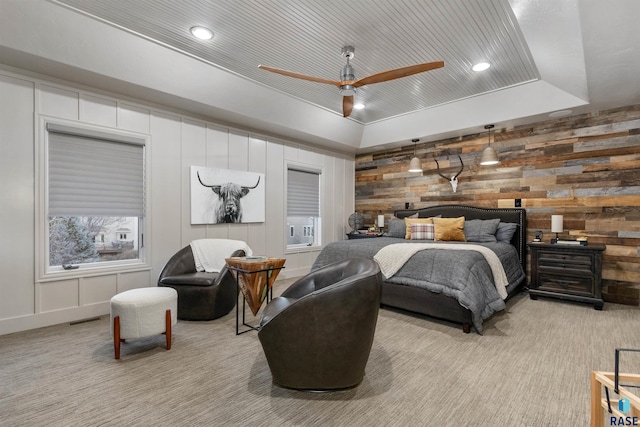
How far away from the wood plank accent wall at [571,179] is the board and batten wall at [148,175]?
8.96 ft

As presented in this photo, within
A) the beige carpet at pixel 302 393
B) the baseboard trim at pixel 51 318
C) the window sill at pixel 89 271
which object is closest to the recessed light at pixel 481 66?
the beige carpet at pixel 302 393

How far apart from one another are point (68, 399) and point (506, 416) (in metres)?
2.71

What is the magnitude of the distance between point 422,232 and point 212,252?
324 centimetres

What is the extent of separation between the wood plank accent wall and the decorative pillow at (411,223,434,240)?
40.7 inches

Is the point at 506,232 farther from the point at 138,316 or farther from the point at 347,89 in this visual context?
the point at 138,316

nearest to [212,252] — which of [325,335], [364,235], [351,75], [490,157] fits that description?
[325,335]

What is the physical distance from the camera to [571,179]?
4.52 m

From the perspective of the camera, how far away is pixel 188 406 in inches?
76.2

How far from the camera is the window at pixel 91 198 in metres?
3.42

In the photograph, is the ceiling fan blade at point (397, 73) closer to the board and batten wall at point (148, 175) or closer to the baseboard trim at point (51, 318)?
the board and batten wall at point (148, 175)

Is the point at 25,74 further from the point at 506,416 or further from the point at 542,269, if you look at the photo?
the point at 542,269

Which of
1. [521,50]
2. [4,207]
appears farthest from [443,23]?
[4,207]

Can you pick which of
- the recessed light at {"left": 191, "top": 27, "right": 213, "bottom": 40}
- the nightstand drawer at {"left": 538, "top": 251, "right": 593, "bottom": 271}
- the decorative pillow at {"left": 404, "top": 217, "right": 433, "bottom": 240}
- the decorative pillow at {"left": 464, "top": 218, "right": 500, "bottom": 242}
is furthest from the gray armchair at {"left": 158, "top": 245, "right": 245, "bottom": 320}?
the nightstand drawer at {"left": 538, "top": 251, "right": 593, "bottom": 271}

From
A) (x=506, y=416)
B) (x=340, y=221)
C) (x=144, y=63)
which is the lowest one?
(x=506, y=416)
